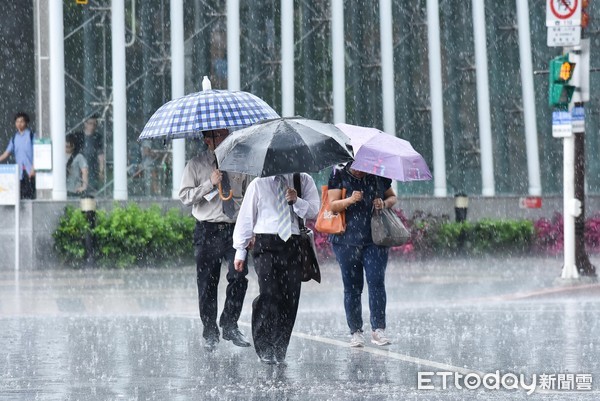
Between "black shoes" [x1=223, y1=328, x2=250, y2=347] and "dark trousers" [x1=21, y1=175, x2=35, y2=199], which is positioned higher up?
"dark trousers" [x1=21, y1=175, x2=35, y2=199]

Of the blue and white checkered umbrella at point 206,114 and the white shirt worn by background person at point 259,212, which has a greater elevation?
the blue and white checkered umbrella at point 206,114

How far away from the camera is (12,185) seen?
2350cm

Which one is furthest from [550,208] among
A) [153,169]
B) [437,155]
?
[153,169]

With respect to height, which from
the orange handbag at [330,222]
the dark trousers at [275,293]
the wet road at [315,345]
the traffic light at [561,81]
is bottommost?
the wet road at [315,345]

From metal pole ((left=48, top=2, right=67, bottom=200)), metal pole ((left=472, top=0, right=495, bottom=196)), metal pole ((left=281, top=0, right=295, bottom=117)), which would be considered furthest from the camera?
metal pole ((left=472, top=0, right=495, bottom=196))

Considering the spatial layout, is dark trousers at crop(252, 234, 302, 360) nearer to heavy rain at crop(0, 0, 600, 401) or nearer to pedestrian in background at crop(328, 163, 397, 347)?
heavy rain at crop(0, 0, 600, 401)

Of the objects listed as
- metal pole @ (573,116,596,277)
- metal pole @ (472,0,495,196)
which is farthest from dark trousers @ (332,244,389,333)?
metal pole @ (472,0,495,196)

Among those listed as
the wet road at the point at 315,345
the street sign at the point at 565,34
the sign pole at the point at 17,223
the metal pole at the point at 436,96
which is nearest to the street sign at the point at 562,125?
the street sign at the point at 565,34

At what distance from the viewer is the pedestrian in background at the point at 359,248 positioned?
43.7 ft

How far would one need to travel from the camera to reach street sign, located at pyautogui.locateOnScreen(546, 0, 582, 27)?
67.7 ft

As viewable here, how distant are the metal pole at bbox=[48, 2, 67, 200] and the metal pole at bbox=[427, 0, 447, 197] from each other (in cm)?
736

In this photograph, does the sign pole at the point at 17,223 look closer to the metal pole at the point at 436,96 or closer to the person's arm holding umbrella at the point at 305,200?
the metal pole at the point at 436,96

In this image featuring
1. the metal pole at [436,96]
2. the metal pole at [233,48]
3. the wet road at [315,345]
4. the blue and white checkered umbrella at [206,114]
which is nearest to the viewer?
the wet road at [315,345]

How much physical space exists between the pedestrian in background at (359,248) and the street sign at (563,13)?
8075 millimetres
